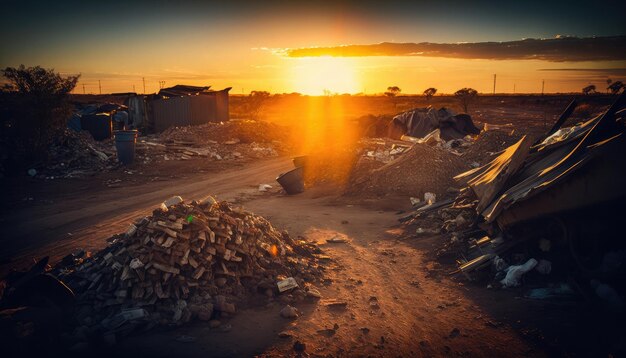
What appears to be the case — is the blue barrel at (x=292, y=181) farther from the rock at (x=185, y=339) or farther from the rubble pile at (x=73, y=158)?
the rock at (x=185, y=339)

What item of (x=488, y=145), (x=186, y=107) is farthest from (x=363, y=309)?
(x=186, y=107)

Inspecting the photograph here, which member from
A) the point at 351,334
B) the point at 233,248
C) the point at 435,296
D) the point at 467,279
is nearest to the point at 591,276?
the point at 467,279

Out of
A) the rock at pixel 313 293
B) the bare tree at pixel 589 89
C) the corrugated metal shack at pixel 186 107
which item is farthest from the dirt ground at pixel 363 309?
the bare tree at pixel 589 89

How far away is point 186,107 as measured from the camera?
27.8 m

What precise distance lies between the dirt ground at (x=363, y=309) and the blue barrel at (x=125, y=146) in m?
5.45

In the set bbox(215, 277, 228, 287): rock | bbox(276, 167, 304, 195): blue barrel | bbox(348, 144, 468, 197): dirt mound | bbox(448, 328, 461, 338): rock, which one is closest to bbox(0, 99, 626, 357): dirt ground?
bbox(448, 328, 461, 338): rock

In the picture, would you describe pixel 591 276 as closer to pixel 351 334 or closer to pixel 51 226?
pixel 351 334

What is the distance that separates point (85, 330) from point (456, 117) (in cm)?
2349

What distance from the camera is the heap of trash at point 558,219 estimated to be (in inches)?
221

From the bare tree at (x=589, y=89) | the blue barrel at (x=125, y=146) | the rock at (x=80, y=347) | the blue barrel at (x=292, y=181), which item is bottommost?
the rock at (x=80, y=347)

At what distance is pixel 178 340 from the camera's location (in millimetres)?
5160

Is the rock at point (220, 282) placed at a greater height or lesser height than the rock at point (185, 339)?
greater

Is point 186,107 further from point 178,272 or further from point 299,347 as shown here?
point 299,347

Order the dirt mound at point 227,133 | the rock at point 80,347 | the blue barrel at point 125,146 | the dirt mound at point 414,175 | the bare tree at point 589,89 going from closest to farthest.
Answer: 1. the rock at point 80,347
2. the dirt mound at point 414,175
3. the blue barrel at point 125,146
4. the dirt mound at point 227,133
5. the bare tree at point 589,89
